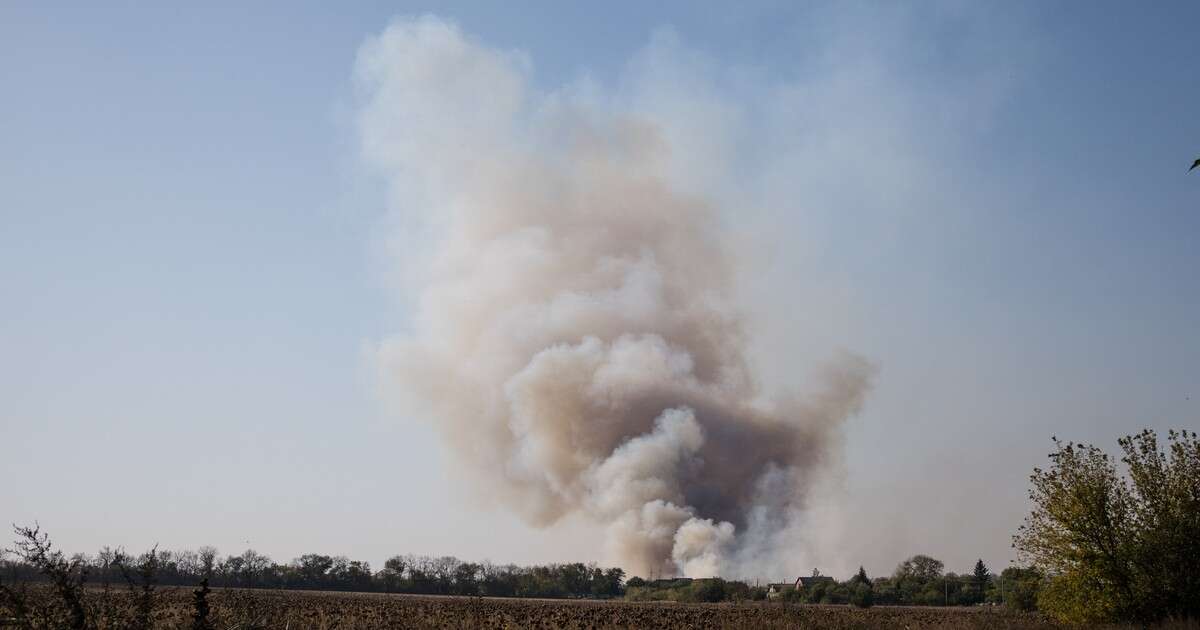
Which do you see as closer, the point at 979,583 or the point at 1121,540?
the point at 1121,540

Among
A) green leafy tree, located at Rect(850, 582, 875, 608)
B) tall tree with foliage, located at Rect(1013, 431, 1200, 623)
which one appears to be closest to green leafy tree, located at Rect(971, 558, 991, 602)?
green leafy tree, located at Rect(850, 582, 875, 608)

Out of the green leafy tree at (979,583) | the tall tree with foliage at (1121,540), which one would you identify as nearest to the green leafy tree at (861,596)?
the green leafy tree at (979,583)

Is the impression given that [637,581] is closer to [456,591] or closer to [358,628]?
[456,591]

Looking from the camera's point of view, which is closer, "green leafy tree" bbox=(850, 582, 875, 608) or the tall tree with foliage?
the tall tree with foliage

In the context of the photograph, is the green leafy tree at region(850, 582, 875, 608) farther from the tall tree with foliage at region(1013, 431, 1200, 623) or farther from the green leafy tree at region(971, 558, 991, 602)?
the tall tree with foliage at region(1013, 431, 1200, 623)

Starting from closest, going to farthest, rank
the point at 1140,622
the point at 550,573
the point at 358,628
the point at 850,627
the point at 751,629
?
the point at 358,628 → the point at 751,629 → the point at 1140,622 → the point at 850,627 → the point at 550,573

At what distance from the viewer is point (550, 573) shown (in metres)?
110

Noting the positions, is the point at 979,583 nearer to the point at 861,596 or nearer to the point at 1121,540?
the point at 861,596

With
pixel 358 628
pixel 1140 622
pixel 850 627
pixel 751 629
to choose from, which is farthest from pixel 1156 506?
pixel 358 628

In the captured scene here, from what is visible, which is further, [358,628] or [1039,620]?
[1039,620]

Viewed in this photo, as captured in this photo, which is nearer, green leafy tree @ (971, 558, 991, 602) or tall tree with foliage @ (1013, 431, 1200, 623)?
tall tree with foliage @ (1013, 431, 1200, 623)

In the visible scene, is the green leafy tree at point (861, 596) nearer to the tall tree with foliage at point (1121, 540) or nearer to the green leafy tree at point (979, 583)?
the green leafy tree at point (979, 583)

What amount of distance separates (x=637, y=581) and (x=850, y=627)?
74867 mm

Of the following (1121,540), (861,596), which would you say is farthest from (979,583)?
(1121,540)
